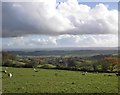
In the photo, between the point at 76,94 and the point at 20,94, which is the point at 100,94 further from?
the point at 20,94

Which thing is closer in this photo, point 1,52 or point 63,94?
point 63,94

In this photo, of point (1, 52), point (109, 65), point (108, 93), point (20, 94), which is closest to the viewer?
point (20, 94)

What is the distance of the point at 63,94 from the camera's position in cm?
2400

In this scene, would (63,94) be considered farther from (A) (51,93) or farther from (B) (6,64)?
(B) (6,64)

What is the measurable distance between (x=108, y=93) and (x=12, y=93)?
818cm

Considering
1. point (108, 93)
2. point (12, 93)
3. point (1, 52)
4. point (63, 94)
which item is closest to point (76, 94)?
point (63, 94)

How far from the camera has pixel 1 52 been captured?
124125 mm

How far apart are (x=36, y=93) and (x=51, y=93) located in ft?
4.15

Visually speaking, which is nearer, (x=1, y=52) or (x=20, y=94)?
(x=20, y=94)

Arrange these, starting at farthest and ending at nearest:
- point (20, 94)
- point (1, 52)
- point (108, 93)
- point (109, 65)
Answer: point (1, 52) < point (109, 65) < point (108, 93) < point (20, 94)

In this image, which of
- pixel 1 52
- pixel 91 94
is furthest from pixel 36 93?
pixel 1 52

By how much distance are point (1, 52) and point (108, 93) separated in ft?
337

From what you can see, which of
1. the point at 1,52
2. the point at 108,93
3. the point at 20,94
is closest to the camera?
the point at 20,94

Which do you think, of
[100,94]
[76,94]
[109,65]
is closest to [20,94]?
[76,94]
